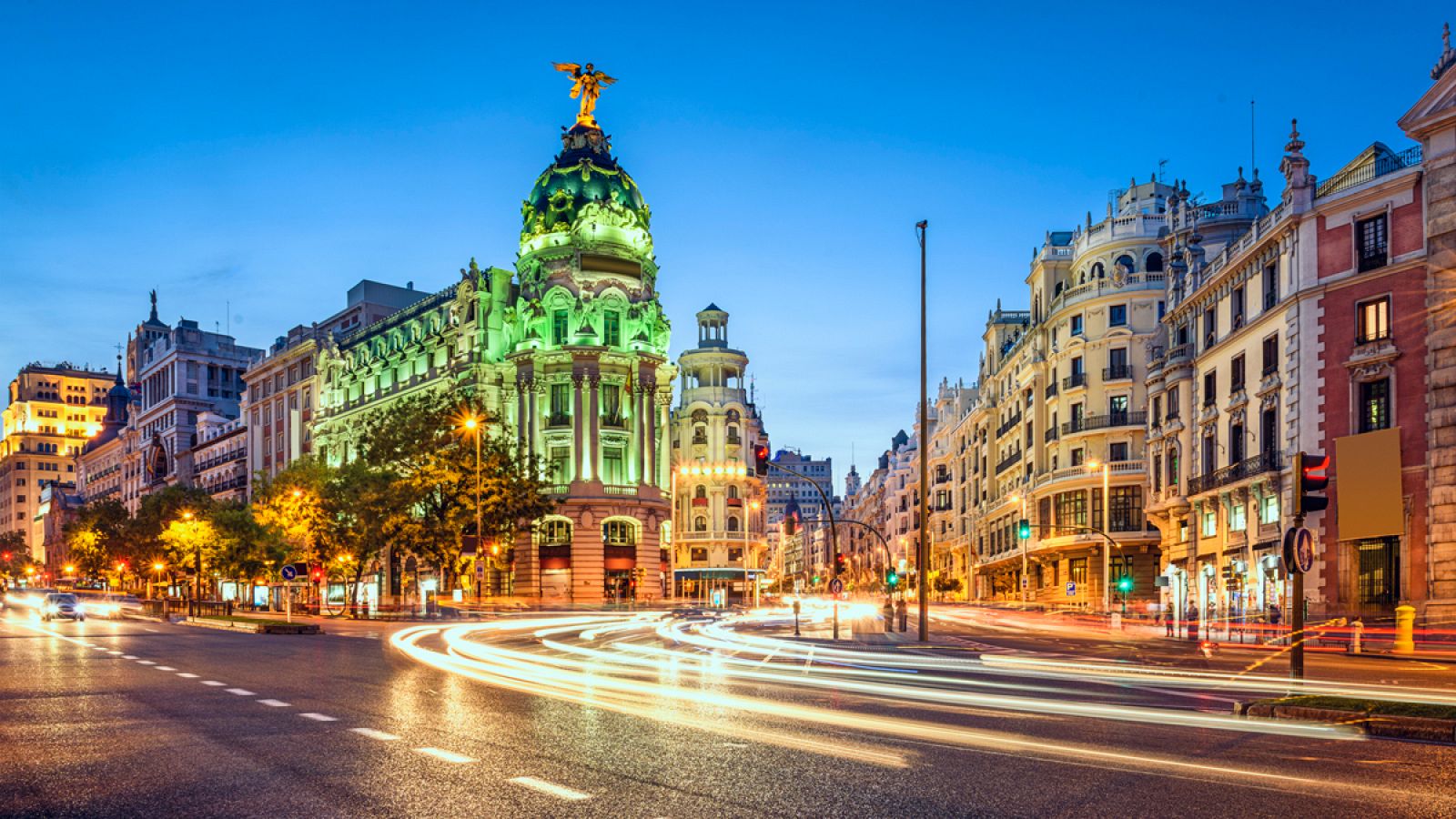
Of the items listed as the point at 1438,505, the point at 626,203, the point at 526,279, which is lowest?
the point at 1438,505

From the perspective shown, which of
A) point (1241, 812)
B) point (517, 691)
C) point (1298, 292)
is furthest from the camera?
point (1298, 292)

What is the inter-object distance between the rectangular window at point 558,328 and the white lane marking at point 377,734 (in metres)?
71.7

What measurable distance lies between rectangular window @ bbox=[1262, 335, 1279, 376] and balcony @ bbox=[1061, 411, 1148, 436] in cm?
2087

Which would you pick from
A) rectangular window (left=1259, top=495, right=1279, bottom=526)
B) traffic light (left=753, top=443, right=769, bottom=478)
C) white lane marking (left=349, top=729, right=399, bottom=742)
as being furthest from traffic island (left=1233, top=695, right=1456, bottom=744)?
rectangular window (left=1259, top=495, right=1279, bottom=526)

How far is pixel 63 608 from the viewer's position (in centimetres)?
5991

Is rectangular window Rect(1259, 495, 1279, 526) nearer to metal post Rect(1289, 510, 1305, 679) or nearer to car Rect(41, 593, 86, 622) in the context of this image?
metal post Rect(1289, 510, 1305, 679)

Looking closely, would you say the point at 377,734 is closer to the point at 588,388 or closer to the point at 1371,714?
the point at 1371,714

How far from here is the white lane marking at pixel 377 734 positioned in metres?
12.2

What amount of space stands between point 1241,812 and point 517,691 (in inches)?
443

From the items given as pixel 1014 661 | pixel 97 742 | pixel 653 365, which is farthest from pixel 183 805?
pixel 653 365

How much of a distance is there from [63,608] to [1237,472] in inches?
2094

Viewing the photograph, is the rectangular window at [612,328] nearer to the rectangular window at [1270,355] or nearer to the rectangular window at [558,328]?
the rectangular window at [558,328]

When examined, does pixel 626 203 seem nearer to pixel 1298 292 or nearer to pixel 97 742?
pixel 1298 292

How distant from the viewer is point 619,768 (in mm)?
10320
